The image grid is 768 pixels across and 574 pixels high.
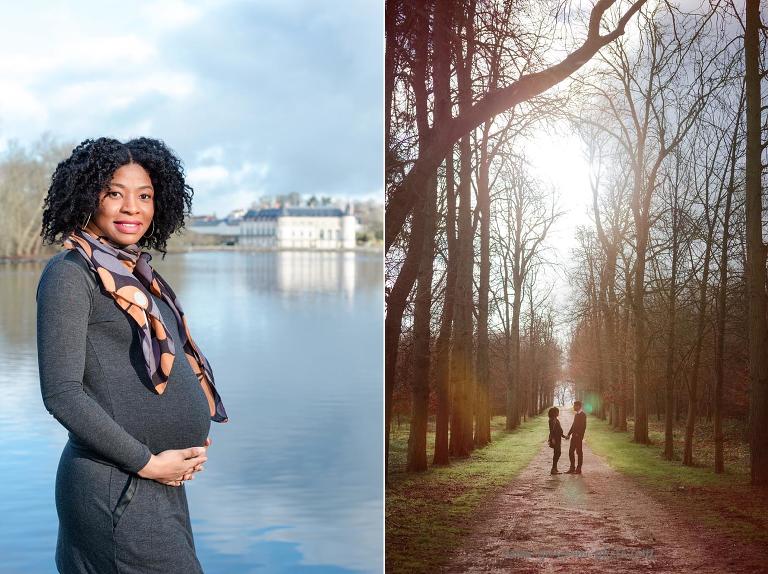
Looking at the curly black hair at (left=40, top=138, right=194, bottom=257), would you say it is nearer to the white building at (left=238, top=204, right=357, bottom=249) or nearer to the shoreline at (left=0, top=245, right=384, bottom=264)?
the shoreline at (left=0, top=245, right=384, bottom=264)

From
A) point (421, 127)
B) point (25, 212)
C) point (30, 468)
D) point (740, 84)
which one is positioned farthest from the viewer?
point (25, 212)

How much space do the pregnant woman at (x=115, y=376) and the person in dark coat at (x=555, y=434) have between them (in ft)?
4.64

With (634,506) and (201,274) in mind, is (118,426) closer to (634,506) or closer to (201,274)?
(634,506)

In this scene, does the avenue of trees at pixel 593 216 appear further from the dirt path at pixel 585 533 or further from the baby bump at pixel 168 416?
the baby bump at pixel 168 416

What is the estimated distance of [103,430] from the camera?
5.81ft

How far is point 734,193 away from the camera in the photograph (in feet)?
9.34

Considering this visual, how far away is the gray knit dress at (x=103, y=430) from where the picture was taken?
1.77 metres

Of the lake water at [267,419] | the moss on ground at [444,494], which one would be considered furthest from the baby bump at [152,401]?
the lake water at [267,419]

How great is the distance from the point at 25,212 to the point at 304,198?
373 centimetres

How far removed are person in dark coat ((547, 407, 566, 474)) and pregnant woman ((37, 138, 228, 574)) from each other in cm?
142

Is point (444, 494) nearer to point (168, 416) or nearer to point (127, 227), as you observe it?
point (168, 416)

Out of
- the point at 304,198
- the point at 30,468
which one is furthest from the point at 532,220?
the point at 304,198

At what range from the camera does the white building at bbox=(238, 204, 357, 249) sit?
531 inches

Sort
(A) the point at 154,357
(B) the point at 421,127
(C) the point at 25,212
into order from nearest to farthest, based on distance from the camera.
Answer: (A) the point at 154,357
(B) the point at 421,127
(C) the point at 25,212
